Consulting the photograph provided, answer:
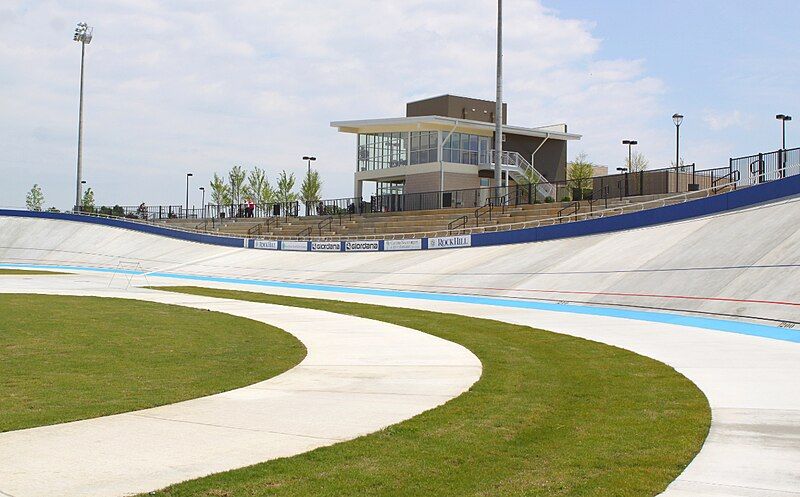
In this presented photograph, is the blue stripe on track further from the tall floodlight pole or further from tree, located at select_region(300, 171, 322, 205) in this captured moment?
tree, located at select_region(300, 171, 322, 205)

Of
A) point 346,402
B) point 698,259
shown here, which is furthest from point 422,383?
point 698,259

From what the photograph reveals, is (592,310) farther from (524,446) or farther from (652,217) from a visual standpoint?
(524,446)

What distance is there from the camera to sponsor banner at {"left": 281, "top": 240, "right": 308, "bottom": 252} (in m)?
46.8

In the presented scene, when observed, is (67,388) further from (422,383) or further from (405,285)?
(405,285)

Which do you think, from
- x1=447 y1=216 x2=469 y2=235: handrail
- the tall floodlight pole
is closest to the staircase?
x1=447 y1=216 x2=469 y2=235: handrail

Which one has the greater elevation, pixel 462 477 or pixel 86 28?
pixel 86 28

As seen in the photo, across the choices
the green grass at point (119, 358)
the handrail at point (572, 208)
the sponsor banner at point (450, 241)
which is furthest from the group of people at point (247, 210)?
the green grass at point (119, 358)

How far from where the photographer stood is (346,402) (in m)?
8.56

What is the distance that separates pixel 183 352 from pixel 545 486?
825cm

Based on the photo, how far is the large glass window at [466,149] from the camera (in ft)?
190

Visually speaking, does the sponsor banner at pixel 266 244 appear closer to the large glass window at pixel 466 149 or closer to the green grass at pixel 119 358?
the large glass window at pixel 466 149

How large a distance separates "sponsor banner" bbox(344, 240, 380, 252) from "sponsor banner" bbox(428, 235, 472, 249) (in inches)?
155

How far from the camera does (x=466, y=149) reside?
58844mm

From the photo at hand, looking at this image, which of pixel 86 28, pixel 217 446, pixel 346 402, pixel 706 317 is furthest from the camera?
pixel 86 28
